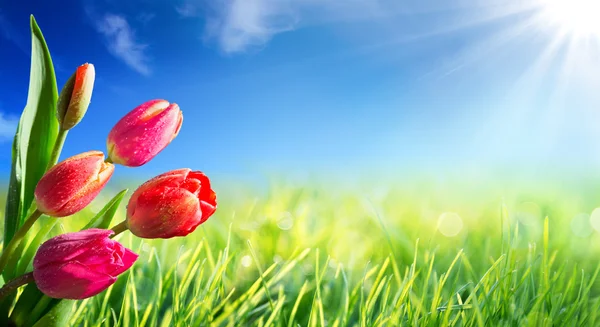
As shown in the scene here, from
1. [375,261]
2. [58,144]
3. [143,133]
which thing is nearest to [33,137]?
[58,144]

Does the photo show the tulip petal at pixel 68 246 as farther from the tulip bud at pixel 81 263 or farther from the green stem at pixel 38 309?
the green stem at pixel 38 309

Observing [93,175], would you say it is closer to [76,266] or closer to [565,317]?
[76,266]

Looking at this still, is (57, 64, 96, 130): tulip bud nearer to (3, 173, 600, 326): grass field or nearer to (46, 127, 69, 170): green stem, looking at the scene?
(46, 127, 69, 170): green stem

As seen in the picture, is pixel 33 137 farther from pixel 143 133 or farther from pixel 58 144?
pixel 143 133

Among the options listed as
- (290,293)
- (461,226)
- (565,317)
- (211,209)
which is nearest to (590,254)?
(461,226)

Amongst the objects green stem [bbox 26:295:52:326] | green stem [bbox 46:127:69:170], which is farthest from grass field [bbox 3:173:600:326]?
green stem [bbox 46:127:69:170]

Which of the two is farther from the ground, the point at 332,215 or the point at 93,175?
the point at 93,175

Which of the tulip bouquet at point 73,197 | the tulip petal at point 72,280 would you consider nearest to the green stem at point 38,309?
the tulip bouquet at point 73,197

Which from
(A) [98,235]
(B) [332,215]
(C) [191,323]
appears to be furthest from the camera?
(B) [332,215]
